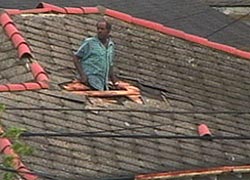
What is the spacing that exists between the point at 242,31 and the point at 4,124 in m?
9.42

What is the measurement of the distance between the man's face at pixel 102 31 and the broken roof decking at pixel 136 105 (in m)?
0.59

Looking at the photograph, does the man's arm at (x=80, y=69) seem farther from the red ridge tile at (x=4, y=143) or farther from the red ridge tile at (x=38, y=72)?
the red ridge tile at (x=4, y=143)

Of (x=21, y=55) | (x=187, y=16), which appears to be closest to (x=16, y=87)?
(x=21, y=55)

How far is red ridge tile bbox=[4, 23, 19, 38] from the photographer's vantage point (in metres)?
13.4

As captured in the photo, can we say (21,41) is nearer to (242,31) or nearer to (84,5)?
(84,5)

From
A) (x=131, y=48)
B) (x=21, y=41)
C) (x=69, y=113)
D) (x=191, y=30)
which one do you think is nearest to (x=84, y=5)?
(x=191, y=30)

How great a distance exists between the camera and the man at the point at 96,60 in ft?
42.5

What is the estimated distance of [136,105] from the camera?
12898 millimetres

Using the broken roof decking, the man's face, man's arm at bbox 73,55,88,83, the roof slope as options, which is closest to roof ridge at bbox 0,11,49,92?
the broken roof decking

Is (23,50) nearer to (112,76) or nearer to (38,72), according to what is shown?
(38,72)

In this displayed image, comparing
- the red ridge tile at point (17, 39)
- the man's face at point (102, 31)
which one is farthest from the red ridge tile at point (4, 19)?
the man's face at point (102, 31)

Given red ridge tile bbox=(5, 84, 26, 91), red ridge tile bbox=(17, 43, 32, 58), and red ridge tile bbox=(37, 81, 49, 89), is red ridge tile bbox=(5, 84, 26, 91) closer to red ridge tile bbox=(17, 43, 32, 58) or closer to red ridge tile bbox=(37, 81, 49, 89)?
red ridge tile bbox=(37, 81, 49, 89)

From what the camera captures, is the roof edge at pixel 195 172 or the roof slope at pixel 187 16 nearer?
the roof edge at pixel 195 172

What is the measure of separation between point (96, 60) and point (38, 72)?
87 cm
